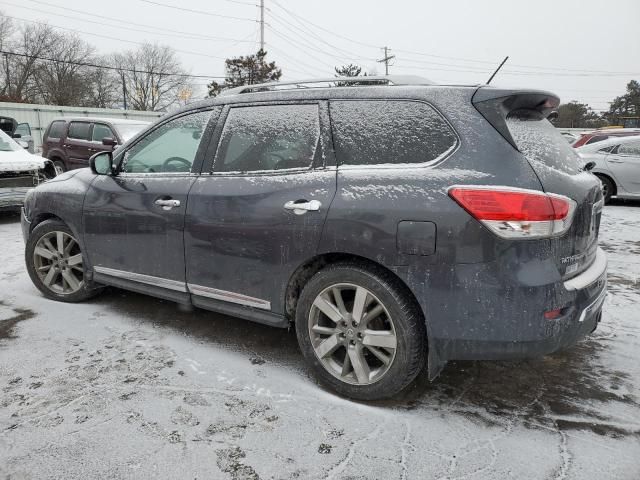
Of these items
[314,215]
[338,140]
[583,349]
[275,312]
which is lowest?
[583,349]

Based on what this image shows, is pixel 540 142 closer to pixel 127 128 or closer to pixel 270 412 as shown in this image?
pixel 270 412

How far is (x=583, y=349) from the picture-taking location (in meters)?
3.38

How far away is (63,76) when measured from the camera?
52.5m

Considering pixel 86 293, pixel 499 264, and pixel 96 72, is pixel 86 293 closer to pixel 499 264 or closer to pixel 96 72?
pixel 499 264

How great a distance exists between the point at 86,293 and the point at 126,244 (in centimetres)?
85

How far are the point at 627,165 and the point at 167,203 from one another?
10338mm

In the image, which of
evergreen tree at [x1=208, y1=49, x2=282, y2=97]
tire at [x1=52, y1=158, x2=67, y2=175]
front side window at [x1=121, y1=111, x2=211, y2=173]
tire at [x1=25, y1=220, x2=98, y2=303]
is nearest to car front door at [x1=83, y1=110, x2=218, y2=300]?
front side window at [x1=121, y1=111, x2=211, y2=173]

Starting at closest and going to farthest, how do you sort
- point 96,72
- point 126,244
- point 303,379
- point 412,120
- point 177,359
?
point 412,120, point 303,379, point 177,359, point 126,244, point 96,72

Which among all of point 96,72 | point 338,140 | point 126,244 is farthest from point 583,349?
point 96,72

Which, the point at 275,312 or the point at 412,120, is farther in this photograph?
the point at 275,312

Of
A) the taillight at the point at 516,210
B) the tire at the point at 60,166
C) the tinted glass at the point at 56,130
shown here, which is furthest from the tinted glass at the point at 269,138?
the tinted glass at the point at 56,130

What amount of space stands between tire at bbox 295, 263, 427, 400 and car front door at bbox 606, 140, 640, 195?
992 centimetres

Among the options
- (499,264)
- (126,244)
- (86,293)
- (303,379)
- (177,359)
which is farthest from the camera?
(86,293)

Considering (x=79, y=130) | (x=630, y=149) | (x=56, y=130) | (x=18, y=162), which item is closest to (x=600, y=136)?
(x=630, y=149)
